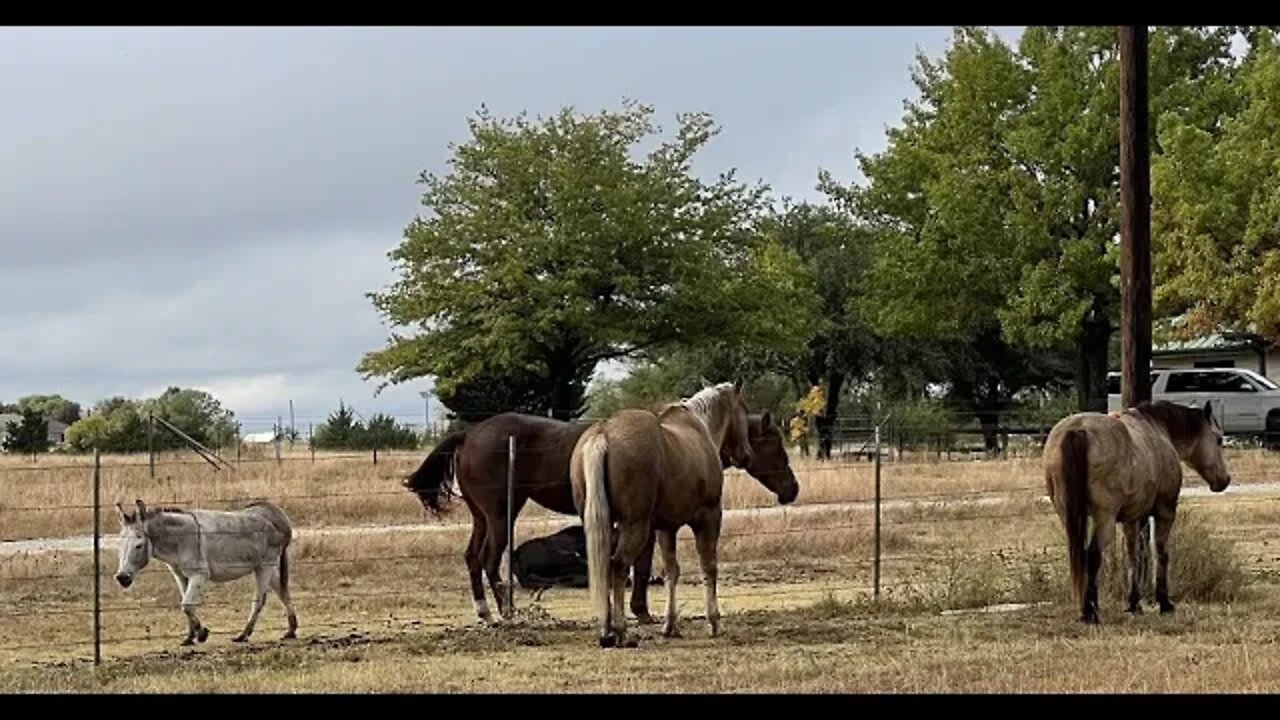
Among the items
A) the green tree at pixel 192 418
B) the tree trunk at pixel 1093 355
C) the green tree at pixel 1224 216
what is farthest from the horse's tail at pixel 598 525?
the tree trunk at pixel 1093 355

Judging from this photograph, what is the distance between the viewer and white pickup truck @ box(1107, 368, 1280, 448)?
3244cm

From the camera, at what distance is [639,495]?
9641 millimetres

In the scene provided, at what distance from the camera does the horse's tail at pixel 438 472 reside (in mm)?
12125

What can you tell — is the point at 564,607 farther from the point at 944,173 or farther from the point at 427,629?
the point at 944,173

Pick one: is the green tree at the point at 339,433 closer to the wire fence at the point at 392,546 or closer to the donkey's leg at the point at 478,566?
the wire fence at the point at 392,546

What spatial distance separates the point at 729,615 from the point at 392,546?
5428 mm

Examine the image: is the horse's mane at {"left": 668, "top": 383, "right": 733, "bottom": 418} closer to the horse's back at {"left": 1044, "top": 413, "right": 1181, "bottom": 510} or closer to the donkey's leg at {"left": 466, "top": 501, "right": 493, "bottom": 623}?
the donkey's leg at {"left": 466, "top": 501, "right": 493, "bottom": 623}

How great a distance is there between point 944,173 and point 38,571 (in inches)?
1084

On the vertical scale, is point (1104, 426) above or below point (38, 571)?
above

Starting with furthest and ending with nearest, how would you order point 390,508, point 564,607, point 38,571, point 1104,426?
point 390,508 → point 38,571 → point 564,607 → point 1104,426

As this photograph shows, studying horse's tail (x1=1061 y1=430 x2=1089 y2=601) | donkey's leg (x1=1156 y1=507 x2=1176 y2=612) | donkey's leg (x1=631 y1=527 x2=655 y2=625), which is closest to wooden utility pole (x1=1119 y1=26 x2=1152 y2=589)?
donkey's leg (x1=1156 y1=507 x2=1176 y2=612)

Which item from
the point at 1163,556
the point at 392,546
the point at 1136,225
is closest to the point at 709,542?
the point at 1163,556
